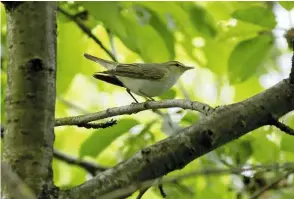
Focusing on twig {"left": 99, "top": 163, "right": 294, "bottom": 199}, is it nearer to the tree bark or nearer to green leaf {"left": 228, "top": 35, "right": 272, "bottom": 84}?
the tree bark

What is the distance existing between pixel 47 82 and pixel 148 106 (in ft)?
1.00

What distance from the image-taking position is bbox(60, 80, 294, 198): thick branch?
1.17 meters

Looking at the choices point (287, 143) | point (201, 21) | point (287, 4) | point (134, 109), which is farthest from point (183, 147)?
point (201, 21)

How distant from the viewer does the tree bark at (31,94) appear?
122 centimetres

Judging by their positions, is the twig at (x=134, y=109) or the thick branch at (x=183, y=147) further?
the twig at (x=134, y=109)

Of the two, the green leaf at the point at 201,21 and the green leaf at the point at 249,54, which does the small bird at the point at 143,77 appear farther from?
the green leaf at the point at 249,54

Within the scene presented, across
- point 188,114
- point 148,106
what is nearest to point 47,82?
point 148,106

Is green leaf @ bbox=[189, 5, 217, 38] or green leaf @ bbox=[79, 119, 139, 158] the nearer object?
green leaf @ bbox=[79, 119, 139, 158]

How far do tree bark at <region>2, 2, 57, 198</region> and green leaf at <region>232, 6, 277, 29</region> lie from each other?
870 mm

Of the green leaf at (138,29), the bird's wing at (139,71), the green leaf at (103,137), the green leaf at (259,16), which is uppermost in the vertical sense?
the bird's wing at (139,71)

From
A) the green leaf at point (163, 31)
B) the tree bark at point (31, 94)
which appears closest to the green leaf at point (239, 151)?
the green leaf at point (163, 31)

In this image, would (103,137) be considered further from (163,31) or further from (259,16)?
(259,16)

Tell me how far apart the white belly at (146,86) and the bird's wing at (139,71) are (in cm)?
2

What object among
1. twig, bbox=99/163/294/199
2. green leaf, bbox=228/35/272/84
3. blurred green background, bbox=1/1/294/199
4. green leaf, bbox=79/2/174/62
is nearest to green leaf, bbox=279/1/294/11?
blurred green background, bbox=1/1/294/199
